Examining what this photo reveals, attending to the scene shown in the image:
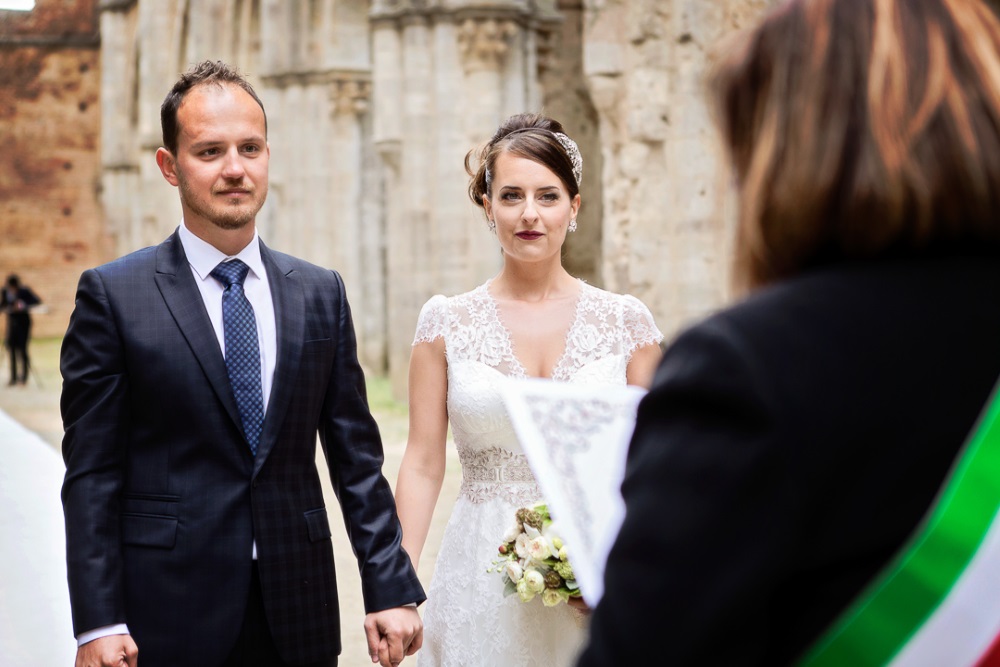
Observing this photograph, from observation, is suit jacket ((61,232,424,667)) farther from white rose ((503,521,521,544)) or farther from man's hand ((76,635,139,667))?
white rose ((503,521,521,544))

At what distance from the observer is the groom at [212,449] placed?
2.72 meters

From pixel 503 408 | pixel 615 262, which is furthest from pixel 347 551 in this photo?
pixel 503 408

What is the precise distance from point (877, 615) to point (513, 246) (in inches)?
98.5

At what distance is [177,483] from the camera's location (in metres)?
2.76

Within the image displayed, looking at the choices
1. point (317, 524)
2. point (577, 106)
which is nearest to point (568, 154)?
point (317, 524)

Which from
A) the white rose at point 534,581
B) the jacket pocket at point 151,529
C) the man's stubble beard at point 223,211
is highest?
the man's stubble beard at point 223,211

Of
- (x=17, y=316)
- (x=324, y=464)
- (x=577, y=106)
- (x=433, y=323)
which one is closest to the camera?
(x=433, y=323)

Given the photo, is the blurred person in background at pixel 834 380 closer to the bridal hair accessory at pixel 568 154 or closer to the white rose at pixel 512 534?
the white rose at pixel 512 534

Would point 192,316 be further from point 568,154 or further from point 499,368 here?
point 568,154

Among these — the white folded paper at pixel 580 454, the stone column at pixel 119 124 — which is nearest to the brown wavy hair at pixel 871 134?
the white folded paper at pixel 580 454

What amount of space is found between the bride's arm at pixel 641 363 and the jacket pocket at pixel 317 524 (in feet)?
3.31

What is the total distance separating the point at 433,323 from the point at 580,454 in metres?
1.74

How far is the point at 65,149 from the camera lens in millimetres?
38406

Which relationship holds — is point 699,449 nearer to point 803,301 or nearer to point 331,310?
point 803,301
